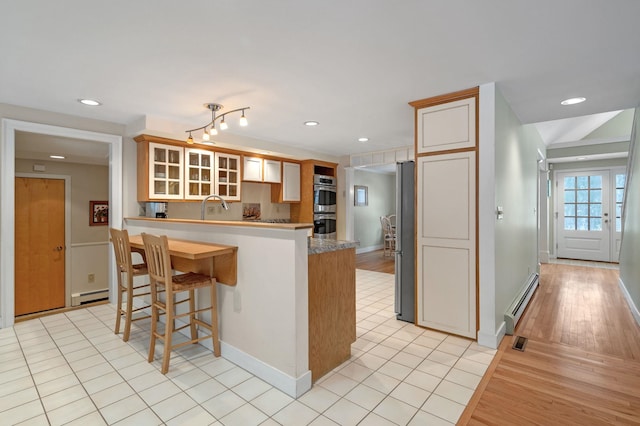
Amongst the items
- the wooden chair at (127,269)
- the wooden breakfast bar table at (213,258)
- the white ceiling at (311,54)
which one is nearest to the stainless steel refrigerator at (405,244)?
the white ceiling at (311,54)

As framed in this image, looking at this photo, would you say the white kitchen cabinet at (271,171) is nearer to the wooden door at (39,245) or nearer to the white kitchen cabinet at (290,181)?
the white kitchen cabinet at (290,181)

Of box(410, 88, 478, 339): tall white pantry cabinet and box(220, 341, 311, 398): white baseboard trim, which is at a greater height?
box(410, 88, 478, 339): tall white pantry cabinet

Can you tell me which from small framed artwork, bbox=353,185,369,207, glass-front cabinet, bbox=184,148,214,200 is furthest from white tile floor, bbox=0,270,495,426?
small framed artwork, bbox=353,185,369,207

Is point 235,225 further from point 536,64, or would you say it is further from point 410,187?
point 536,64

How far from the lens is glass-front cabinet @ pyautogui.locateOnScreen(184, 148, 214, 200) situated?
4.41m

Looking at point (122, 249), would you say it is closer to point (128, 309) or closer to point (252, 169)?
point (128, 309)

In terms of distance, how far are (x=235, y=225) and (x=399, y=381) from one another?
162cm

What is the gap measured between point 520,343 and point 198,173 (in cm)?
434

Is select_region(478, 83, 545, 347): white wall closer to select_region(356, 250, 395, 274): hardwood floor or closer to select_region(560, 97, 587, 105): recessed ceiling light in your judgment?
select_region(560, 97, 587, 105): recessed ceiling light

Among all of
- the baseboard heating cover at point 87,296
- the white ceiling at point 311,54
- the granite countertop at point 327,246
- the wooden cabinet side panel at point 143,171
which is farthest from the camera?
the baseboard heating cover at point 87,296

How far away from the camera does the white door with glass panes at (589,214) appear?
6.50m

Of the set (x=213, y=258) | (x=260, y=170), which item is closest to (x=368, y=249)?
(x=260, y=170)

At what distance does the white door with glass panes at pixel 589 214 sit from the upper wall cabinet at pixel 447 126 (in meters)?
5.86

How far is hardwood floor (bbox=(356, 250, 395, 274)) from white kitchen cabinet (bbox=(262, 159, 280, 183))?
2.46 meters
